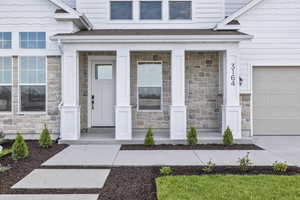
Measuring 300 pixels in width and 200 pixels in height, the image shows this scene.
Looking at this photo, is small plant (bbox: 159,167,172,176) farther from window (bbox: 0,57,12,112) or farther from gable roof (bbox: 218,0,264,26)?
window (bbox: 0,57,12,112)

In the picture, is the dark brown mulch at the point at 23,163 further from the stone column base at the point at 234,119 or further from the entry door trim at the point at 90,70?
the stone column base at the point at 234,119

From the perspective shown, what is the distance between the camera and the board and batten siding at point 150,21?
34.8 ft

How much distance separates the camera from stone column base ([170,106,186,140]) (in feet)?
28.1

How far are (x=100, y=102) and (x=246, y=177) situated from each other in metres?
6.71

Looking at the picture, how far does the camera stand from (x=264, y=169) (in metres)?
5.65

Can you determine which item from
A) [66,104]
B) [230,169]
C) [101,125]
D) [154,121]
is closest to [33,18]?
[66,104]

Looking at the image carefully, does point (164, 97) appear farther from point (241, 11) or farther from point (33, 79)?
point (33, 79)

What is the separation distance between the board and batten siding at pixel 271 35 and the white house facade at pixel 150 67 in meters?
0.04

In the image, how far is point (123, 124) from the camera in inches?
336

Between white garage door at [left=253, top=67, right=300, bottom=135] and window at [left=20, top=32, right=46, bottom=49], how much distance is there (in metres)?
7.51

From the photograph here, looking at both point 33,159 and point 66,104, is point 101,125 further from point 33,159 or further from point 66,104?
point 33,159

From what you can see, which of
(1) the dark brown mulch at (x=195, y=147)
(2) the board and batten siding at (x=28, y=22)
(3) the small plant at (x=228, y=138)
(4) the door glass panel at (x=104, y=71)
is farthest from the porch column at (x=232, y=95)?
(2) the board and batten siding at (x=28, y=22)


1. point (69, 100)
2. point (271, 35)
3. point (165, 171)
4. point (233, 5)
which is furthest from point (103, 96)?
point (271, 35)

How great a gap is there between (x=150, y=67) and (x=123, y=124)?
2.68m
